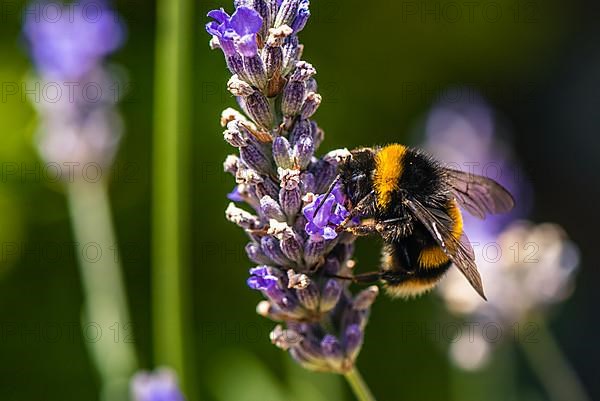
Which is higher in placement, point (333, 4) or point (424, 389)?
point (333, 4)

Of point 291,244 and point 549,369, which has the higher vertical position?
point 291,244

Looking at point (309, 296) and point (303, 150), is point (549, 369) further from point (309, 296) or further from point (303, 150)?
point (303, 150)

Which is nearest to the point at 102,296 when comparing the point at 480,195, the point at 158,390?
the point at 158,390

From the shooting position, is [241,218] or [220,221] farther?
[220,221]

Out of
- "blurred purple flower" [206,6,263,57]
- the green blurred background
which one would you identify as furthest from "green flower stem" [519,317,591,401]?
"blurred purple flower" [206,6,263,57]

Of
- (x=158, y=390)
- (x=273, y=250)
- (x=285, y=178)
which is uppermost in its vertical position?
(x=285, y=178)

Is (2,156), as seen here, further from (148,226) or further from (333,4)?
(333,4)

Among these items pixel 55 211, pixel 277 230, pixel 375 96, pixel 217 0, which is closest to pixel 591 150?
pixel 375 96
